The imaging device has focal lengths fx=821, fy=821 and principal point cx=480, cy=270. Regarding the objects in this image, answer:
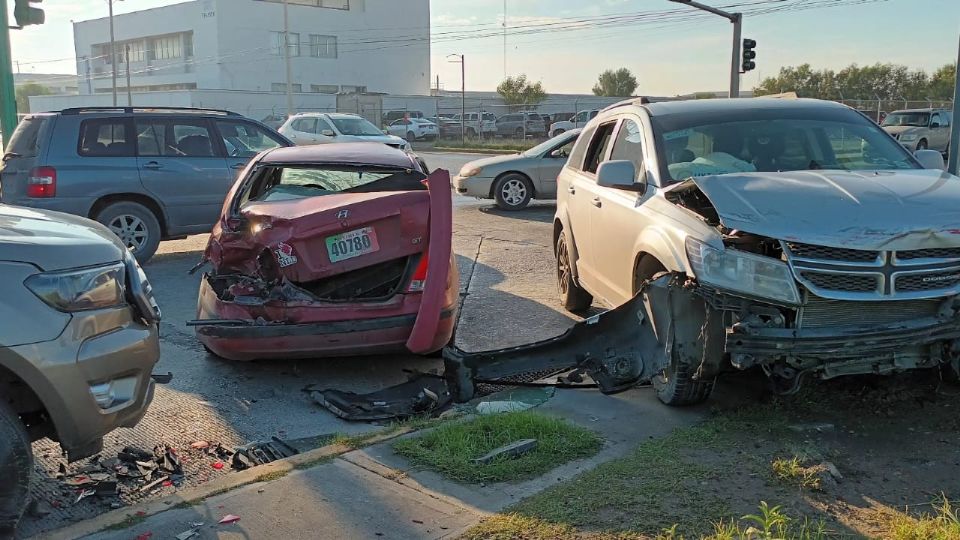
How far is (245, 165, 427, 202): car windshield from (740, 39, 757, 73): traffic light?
23.9 meters

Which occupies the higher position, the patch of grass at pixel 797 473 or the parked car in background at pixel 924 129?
the parked car in background at pixel 924 129

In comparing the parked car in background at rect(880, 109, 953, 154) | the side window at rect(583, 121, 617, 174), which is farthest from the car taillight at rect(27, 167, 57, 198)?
the parked car in background at rect(880, 109, 953, 154)

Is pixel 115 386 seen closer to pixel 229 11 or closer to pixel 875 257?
pixel 875 257

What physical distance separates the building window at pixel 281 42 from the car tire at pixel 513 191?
188 feet

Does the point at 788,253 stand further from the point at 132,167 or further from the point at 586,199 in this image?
the point at 132,167

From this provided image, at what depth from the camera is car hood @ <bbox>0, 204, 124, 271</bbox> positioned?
3.39 meters

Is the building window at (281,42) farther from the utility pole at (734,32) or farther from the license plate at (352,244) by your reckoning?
the license plate at (352,244)

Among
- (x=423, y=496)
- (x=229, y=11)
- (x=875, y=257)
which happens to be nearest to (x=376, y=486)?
(x=423, y=496)

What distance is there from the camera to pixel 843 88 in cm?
6638

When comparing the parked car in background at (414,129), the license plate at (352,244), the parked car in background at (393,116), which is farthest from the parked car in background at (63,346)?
the parked car in background at (393,116)

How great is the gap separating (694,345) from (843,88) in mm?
69678

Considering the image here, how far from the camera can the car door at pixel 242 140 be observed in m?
11.0

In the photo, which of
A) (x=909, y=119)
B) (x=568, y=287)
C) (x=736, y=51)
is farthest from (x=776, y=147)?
(x=909, y=119)

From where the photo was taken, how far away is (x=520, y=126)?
153 feet
